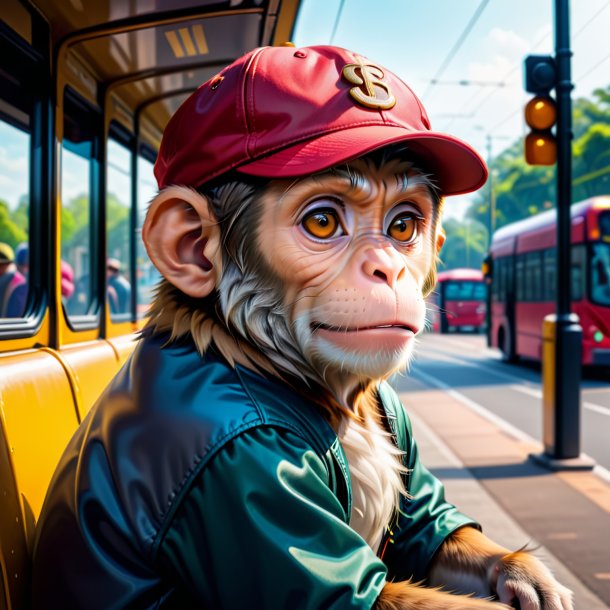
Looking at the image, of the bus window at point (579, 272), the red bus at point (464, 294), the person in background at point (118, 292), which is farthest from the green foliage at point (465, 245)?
the person in background at point (118, 292)

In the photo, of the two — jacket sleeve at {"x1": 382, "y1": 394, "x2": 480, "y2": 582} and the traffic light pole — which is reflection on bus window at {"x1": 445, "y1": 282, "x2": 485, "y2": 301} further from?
jacket sleeve at {"x1": 382, "y1": 394, "x2": 480, "y2": 582}

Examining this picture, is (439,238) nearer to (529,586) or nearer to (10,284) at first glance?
(529,586)

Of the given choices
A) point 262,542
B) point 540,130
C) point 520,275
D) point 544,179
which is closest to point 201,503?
point 262,542

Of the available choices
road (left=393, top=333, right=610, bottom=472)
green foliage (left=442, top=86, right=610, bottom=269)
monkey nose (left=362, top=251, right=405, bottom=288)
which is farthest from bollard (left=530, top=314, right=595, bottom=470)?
green foliage (left=442, top=86, right=610, bottom=269)

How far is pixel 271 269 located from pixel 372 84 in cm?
39

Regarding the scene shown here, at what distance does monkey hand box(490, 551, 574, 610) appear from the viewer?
4.41 ft

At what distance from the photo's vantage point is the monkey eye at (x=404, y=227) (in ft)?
4.62

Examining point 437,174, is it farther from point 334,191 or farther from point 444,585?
point 444,585

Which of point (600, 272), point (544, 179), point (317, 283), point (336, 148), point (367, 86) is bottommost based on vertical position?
point (317, 283)

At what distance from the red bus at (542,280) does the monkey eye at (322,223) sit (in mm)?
11374

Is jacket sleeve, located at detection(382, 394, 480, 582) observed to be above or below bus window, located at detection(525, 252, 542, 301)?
below

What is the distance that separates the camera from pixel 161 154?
5.03 ft

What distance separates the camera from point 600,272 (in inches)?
482

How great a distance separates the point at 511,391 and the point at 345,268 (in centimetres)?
1019
